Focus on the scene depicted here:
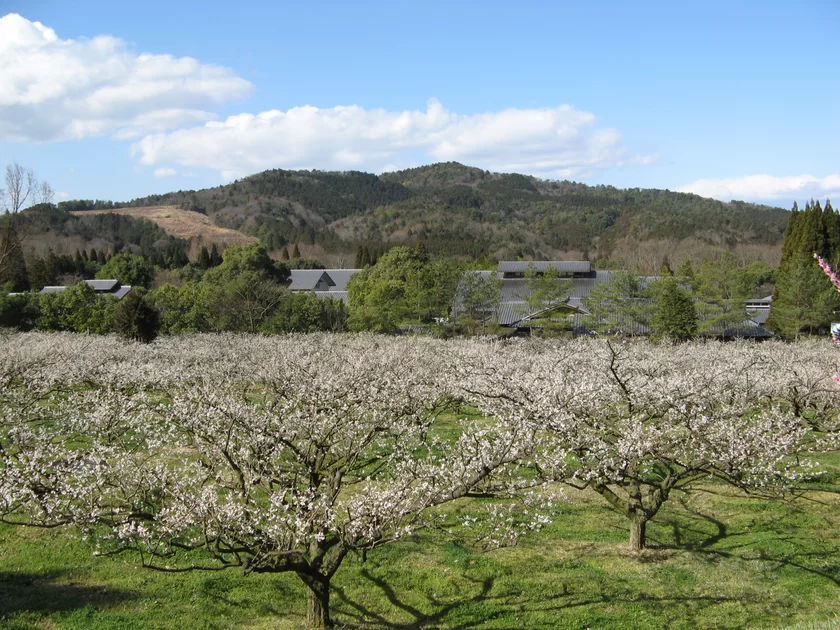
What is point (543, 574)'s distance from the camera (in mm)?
8781

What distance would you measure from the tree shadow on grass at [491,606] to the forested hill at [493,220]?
64.2 meters

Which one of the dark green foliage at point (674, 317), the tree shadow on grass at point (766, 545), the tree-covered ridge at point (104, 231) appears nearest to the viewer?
the tree shadow on grass at point (766, 545)

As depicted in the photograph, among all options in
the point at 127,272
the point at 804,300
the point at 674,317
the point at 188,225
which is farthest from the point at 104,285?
the point at 188,225

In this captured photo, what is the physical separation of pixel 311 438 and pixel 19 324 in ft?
111

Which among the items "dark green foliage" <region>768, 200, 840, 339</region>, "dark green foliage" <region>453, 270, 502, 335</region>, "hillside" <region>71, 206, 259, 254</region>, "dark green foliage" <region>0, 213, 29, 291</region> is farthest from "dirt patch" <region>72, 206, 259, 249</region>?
"dark green foliage" <region>768, 200, 840, 339</region>

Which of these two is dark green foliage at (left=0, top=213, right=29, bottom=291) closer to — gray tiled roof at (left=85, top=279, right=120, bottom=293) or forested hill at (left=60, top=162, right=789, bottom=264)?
gray tiled roof at (left=85, top=279, right=120, bottom=293)

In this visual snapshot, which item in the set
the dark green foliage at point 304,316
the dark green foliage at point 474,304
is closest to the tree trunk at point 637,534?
the dark green foliage at point 474,304

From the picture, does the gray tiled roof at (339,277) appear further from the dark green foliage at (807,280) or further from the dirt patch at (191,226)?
the dirt patch at (191,226)

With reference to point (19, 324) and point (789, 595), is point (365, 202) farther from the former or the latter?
point (789, 595)

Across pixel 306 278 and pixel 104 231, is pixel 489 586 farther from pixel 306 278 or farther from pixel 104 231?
pixel 104 231

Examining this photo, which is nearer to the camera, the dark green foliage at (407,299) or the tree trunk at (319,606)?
the tree trunk at (319,606)

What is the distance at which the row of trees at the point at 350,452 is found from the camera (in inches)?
259

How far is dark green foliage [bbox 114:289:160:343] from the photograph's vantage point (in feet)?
96.5

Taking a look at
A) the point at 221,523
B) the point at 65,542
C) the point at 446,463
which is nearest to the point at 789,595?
the point at 446,463
